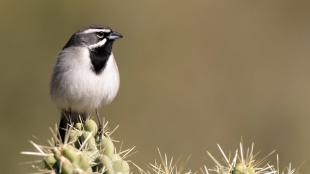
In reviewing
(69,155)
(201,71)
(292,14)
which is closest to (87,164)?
(69,155)

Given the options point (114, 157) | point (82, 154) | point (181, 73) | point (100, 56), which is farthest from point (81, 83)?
point (181, 73)

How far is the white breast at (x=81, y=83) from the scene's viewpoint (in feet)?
25.0

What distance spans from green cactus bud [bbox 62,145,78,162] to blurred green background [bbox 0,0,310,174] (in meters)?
6.68

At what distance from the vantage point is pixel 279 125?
Result: 13570 mm

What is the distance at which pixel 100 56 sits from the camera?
7.77 metres

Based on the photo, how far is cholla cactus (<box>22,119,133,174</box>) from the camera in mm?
5062

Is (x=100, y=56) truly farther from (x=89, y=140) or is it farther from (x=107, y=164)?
(x=107, y=164)

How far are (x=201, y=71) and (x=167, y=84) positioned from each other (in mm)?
582

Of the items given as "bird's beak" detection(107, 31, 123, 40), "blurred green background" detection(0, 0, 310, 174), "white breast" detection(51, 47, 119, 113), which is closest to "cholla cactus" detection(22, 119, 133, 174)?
"white breast" detection(51, 47, 119, 113)

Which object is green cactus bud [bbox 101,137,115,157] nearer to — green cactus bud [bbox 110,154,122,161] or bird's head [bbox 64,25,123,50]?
green cactus bud [bbox 110,154,122,161]

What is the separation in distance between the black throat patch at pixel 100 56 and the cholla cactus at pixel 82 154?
4.44 feet

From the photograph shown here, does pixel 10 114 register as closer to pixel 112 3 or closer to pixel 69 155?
pixel 112 3

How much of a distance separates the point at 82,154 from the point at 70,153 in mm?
90

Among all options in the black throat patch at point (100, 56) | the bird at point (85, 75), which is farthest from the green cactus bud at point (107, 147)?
the black throat patch at point (100, 56)
